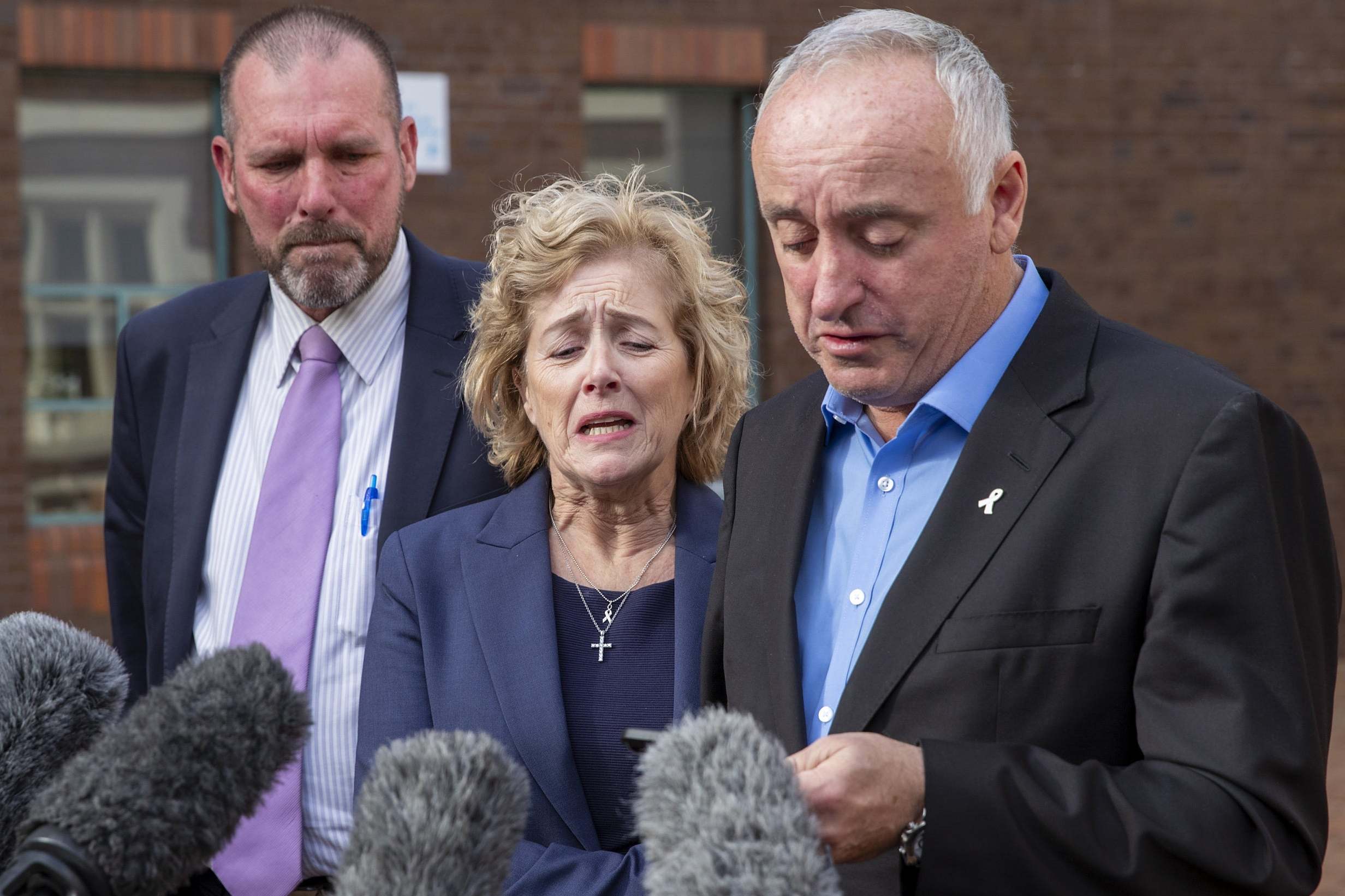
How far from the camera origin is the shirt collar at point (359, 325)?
3.07 meters

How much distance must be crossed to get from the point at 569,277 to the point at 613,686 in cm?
80

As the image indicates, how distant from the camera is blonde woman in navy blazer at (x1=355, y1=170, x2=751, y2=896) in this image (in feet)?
8.55

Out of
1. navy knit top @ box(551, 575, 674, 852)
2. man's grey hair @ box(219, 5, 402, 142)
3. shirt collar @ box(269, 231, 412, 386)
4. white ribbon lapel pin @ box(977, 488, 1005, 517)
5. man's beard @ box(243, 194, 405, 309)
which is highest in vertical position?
man's grey hair @ box(219, 5, 402, 142)

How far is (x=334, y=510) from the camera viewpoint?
2.93m

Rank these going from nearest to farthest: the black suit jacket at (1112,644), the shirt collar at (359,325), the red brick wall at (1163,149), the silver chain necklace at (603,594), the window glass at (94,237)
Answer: the black suit jacket at (1112,644)
the silver chain necklace at (603,594)
the shirt collar at (359,325)
the window glass at (94,237)
the red brick wall at (1163,149)

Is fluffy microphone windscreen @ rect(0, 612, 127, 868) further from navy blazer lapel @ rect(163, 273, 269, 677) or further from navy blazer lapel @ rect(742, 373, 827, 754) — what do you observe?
navy blazer lapel @ rect(163, 273, 269, 677)

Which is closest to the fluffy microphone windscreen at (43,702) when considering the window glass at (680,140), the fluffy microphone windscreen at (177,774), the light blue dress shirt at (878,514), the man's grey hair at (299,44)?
the fluffy microphone windscreen at (177,774)

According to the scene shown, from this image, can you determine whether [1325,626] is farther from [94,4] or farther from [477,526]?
[94,4]

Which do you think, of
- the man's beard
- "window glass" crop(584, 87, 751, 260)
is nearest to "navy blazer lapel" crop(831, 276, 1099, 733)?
the man's beard

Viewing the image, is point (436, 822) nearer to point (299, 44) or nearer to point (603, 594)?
point (603, 594)

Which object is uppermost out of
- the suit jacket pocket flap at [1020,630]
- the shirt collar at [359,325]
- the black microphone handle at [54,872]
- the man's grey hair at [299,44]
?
the man's grey hair at [299,44]

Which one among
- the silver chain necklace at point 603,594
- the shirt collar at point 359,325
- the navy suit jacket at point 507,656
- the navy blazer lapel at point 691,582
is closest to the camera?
the navy suit jacket at point 507,656

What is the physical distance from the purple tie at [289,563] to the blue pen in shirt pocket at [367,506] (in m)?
0.06

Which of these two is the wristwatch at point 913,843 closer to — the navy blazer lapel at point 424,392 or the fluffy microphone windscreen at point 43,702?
the fluffy microphone windscreen at point 43,702
